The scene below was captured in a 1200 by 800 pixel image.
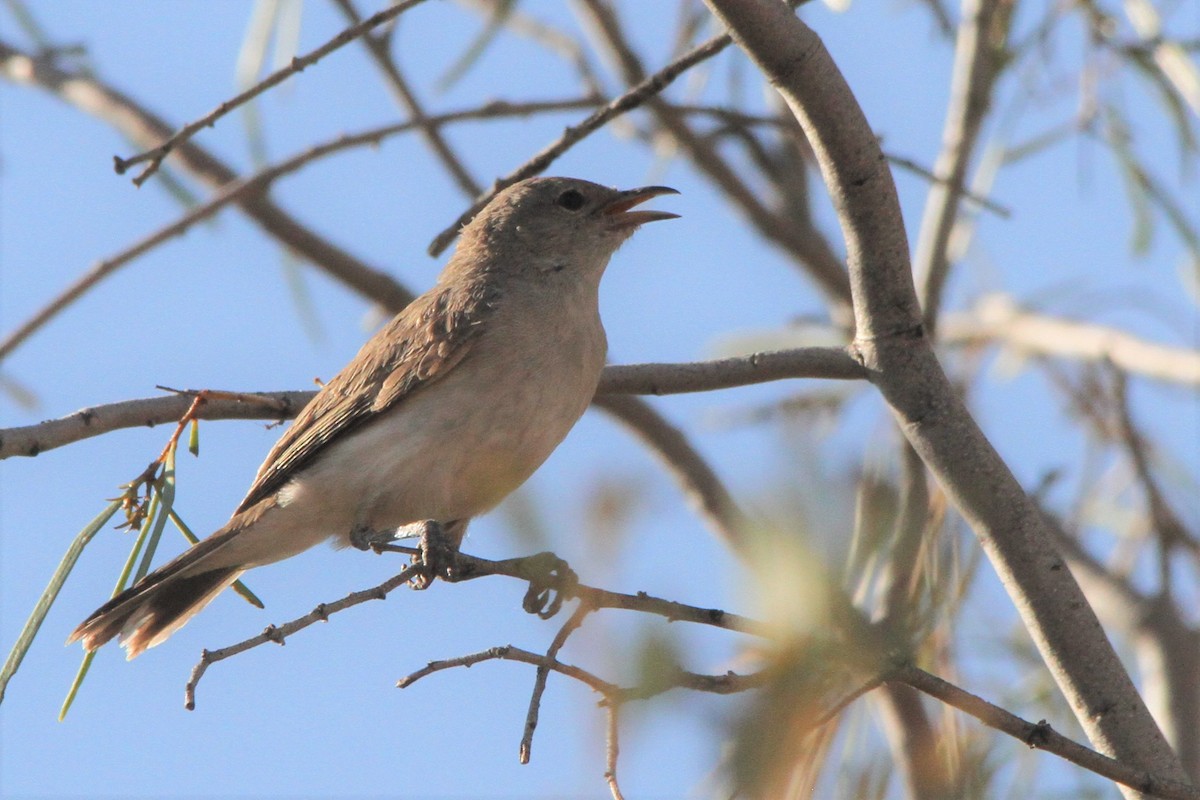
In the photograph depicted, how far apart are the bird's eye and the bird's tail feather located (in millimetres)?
1886

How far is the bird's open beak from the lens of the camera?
559cm

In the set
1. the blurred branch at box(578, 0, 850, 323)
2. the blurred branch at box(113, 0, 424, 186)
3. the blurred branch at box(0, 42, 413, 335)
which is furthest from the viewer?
the blurred branch at box(578, 0, 850, 323)

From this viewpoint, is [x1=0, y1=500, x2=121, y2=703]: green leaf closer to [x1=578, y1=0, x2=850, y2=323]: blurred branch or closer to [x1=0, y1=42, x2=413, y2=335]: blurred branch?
[x1=0, y1=42, x2=413, y2=335]: blurred branch

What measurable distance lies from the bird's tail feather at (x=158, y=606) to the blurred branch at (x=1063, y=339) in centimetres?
373

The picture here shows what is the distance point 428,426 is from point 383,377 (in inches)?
17.4

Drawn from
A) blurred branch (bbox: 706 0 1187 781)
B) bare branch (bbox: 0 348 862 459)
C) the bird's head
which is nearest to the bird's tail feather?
bare branch (bbox: 0 348 862 459)

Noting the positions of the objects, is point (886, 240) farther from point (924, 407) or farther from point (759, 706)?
point (759, 706)

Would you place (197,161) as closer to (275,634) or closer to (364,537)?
(364,537)

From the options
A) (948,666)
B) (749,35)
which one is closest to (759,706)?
(749,35)

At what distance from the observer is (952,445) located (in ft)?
10.9

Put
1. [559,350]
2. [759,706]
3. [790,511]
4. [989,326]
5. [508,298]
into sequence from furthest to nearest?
1. [989,326]
2. [508,298]
3. [559,350]
4. [759,706]
5. [790,511]

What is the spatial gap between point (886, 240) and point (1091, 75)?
12.3ft

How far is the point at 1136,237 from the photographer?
6098 mm

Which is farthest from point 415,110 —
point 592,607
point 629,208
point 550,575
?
point 592,607
